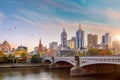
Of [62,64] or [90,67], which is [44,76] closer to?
[90,67]

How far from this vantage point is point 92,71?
6875 centimetres

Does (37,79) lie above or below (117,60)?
below

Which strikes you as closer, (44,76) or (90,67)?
(44,76)

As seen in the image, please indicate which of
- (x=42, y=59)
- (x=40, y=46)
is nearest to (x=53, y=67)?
(x=42, y=59)

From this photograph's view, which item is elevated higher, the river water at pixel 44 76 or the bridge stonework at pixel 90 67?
the bridge stonework at pixel 90 67

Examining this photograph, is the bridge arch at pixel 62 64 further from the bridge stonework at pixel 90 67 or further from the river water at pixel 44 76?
the bridge stonework at pixel 90 67

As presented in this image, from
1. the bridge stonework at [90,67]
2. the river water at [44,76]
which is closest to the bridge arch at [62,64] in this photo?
the river water at [44,76]

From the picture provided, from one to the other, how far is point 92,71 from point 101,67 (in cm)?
348

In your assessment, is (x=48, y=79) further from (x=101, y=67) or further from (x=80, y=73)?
(x=101, y=67)

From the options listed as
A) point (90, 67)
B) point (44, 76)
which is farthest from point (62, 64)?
point (44, 76)

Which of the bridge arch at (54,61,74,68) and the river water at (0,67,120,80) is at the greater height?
the bridge arch at (54,61,74,68)

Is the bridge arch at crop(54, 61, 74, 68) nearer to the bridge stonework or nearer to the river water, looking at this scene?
the river water

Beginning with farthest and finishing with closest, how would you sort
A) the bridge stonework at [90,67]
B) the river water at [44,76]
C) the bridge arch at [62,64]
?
the bridge arch at [62,64]
the bridge stonework at [90,67]
the river water at [44,76]

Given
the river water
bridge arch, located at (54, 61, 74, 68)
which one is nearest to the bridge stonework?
the river water
